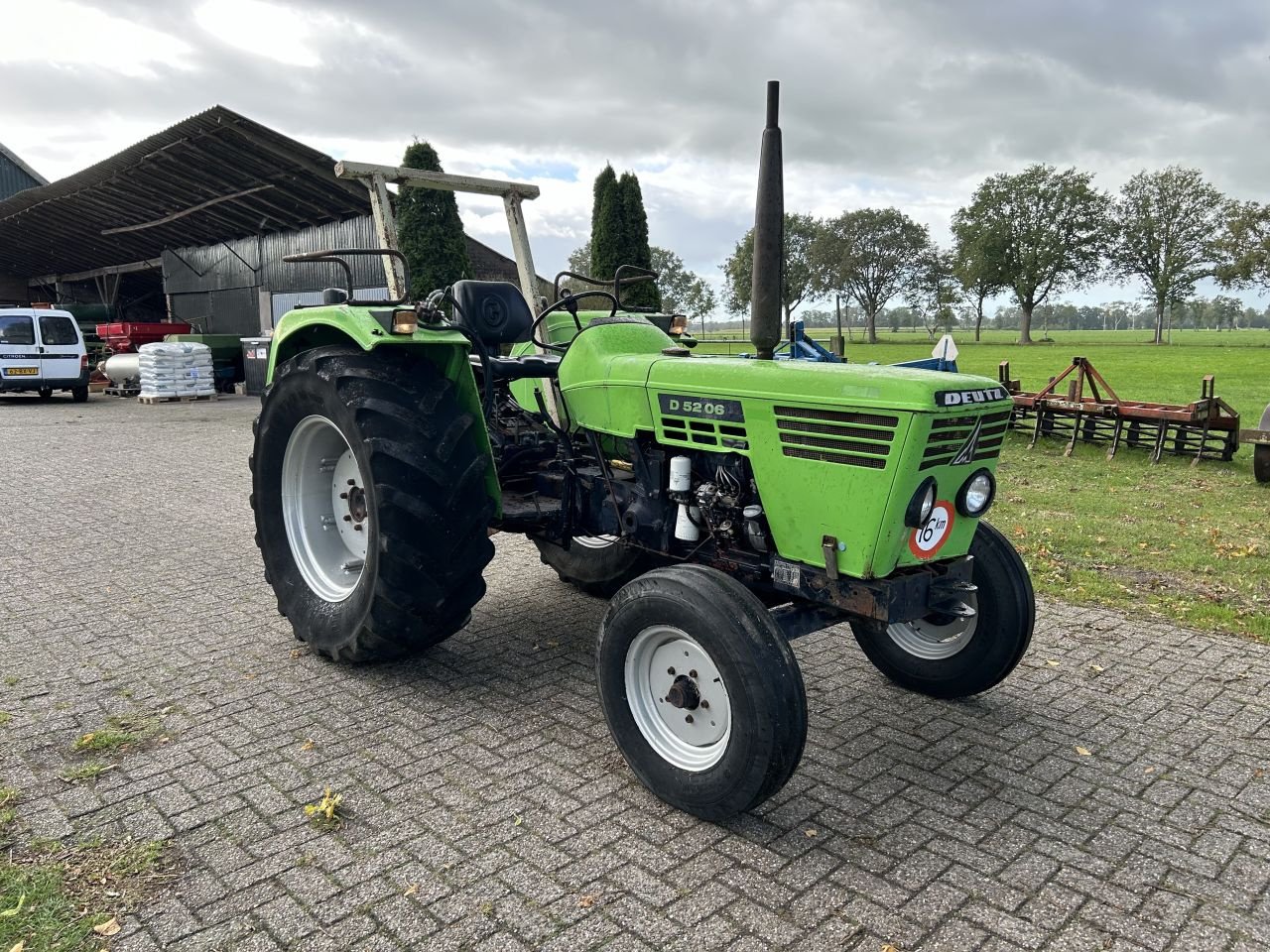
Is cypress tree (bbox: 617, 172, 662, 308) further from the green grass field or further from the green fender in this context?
the green fender

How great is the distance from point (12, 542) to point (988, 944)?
6.46m

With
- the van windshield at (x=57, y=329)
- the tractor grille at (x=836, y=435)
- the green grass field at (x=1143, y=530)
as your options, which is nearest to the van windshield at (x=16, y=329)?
the van windshield at (x=57, y=329)

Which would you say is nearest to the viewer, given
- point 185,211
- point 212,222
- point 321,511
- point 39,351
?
point 321,511

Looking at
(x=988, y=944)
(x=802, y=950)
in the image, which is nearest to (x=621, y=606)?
(x=802, y=950)

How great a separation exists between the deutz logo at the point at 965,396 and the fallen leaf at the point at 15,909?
9.02ft

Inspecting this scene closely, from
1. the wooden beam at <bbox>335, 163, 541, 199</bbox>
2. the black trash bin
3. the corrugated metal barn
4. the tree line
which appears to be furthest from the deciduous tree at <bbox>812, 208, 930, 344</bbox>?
the wooden beam at <bbox>335, 163, 541, 199</bbox>

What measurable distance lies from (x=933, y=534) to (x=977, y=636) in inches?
31.3

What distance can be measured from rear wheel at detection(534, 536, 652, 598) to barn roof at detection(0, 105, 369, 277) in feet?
38.6

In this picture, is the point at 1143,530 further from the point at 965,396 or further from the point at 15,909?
the point at 15,909

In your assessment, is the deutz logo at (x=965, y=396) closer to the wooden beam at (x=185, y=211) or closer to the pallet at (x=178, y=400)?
the pallet at (x=178, y=400)

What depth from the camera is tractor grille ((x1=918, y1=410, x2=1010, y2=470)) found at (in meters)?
2.65

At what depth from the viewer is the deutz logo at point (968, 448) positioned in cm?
Answer: 277

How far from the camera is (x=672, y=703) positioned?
2803 millimetres

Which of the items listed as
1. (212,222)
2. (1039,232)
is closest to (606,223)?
(212,222)
